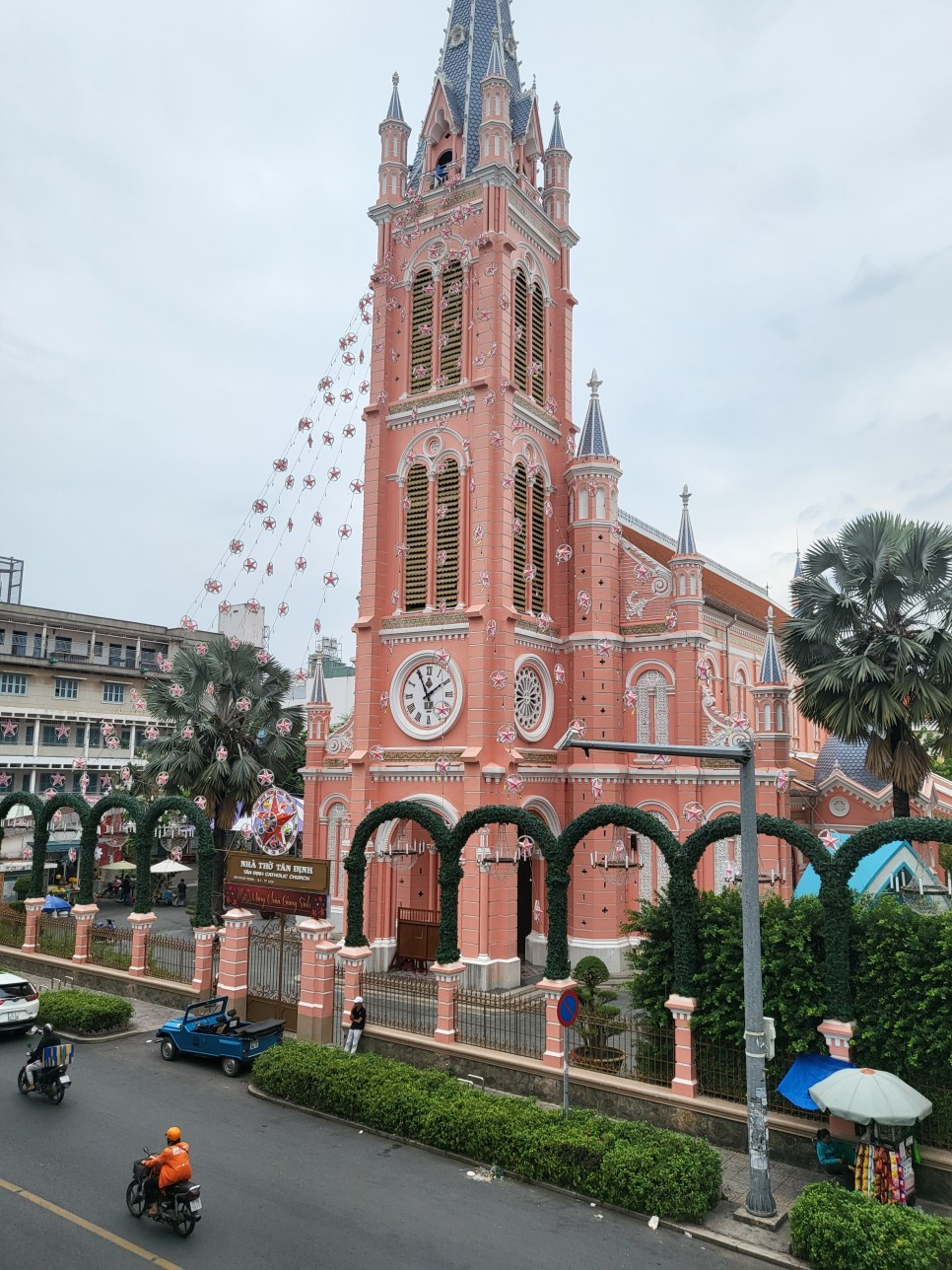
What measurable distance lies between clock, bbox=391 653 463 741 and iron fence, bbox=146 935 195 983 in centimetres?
930

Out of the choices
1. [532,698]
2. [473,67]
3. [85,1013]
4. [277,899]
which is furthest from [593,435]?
[85,1013]

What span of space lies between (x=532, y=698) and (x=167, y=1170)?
779 inches

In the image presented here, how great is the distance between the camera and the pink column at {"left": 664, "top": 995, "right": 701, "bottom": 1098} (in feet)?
50.9

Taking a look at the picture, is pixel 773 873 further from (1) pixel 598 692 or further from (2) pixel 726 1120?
(2) pixel 726 1120

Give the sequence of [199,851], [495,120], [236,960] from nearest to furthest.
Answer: [236,960], [199,851], [495,120]

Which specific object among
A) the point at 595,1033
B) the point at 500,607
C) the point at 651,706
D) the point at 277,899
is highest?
the point at 500,607

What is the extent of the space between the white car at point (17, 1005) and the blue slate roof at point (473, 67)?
2917 centimetres

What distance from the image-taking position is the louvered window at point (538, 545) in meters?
30.9

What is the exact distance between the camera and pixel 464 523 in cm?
2936

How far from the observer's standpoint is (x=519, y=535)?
98.6 ft

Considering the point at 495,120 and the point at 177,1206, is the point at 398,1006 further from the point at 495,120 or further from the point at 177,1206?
the point at 495,120

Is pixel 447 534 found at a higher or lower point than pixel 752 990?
higher

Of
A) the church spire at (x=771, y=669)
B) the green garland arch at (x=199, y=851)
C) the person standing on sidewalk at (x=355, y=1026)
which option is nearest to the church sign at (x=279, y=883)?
the green garland arch at (x=199, y=851)

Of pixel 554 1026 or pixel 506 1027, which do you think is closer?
pixel 554 1026
